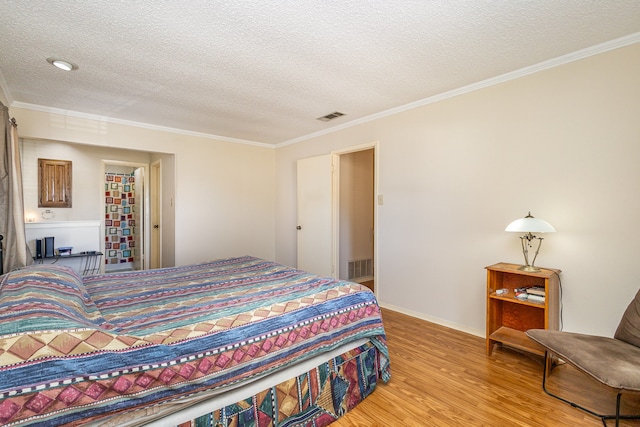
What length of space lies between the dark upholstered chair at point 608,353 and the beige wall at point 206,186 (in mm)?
4208

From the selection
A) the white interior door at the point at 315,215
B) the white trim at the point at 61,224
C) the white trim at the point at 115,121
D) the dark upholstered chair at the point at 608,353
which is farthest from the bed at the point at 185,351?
the white trim at the point at 61,224

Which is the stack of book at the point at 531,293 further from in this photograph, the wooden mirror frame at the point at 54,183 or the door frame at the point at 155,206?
the wooden mirror frame at the point at 54,183

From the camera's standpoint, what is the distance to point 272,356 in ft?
4.96

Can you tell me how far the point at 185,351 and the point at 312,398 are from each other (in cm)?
81

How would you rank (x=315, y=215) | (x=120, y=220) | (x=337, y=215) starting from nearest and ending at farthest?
(x=337, y=215) < (x=315, y=215) < (x=120, y=220)

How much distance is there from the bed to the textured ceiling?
1643 mm

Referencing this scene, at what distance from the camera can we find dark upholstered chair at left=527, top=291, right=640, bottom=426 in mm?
1499

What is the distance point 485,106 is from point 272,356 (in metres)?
2.87

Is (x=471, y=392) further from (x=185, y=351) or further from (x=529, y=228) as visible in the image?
(x=185, y=351)

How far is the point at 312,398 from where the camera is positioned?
1683 millimetres

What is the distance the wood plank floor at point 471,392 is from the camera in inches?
68.5

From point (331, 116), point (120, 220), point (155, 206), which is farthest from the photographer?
point (120, 220)

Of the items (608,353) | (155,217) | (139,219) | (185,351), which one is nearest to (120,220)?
(139,219)

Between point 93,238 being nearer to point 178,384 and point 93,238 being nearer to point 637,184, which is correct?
point 178,384
